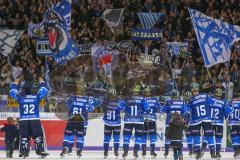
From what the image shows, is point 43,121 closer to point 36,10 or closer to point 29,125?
point 29,125

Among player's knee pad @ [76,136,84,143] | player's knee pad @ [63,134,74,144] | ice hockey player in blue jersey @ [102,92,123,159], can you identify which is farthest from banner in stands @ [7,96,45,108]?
ice hockey player in blue jersey @ [102,92,123,159]

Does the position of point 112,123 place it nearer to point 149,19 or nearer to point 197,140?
point 197,140

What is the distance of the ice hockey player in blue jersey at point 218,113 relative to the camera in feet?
93.1

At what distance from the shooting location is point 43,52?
1310 inches

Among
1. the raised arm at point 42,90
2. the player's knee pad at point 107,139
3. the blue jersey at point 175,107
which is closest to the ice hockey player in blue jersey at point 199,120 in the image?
the blue jersey at point 175,107

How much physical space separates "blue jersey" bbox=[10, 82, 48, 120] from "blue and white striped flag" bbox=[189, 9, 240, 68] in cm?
662

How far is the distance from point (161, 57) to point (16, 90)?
7094 millimetres

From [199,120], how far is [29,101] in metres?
5.03

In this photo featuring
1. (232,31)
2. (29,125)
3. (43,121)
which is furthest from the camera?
(232,31)

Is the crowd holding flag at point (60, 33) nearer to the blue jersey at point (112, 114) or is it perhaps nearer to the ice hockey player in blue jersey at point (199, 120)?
the blue jersey at point (112, 114)

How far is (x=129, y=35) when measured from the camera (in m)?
34.4

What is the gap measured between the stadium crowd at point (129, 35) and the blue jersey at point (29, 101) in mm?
3266

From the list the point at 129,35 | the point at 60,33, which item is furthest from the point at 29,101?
the point at 129,35

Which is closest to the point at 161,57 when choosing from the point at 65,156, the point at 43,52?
the point at 43,52
